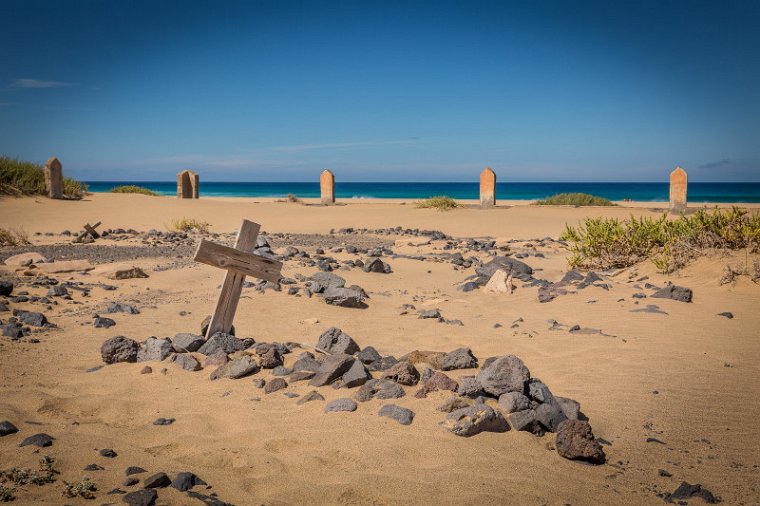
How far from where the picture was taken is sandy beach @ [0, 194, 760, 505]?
347 centimetres

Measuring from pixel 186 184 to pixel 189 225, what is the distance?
389 inches

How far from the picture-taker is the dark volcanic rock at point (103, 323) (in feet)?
22.8

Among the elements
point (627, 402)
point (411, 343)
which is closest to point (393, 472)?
point (627, 402)

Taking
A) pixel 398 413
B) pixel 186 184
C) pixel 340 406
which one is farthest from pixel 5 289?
pixel 186 184

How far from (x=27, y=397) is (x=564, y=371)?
4800 millimetres

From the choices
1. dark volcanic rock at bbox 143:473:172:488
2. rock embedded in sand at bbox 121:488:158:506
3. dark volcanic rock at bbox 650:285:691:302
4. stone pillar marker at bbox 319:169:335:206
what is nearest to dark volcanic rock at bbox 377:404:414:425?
dark volcanic rock at bbox 143:473:172:488

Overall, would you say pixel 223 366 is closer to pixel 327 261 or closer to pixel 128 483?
pixel 128 483

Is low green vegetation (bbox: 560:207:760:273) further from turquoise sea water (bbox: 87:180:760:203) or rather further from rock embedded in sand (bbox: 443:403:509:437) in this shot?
turquoise sea water (bbox: 87:180:760:203)

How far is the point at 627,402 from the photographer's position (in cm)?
469

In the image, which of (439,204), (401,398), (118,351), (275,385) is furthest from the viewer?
(439,204)

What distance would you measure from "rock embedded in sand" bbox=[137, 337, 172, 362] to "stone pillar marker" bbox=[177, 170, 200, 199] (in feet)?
79.8

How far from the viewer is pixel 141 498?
9.97 ft

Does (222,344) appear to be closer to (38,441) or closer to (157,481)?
(38,441)

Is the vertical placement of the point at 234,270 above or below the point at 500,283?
above
